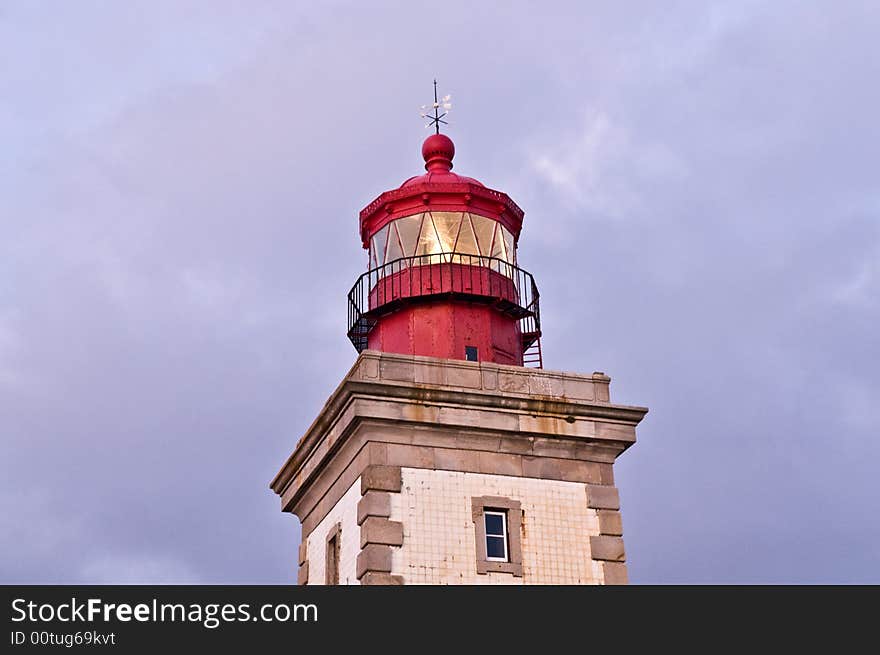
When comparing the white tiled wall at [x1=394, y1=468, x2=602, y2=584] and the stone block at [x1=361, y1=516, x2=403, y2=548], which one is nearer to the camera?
the stone block at [x1=361, y1=516, x2=403, y2=548]

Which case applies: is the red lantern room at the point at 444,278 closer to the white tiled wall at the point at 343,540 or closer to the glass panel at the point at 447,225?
the glass panel at the point at 447,225

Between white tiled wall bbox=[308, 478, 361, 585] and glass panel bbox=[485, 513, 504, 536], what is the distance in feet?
5.70

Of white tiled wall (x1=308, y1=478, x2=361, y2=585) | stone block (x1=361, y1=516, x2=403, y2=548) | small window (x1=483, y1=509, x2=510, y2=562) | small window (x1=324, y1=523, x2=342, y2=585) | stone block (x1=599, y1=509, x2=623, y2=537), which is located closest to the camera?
stone block (x1=361, y1=516, x2=403, y2=548)

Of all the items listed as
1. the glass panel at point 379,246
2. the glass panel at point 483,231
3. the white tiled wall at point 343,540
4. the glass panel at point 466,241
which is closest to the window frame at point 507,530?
the white tiled wall at point 343,540

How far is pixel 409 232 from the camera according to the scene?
2380 cm

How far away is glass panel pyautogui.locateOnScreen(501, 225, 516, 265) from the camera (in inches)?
948

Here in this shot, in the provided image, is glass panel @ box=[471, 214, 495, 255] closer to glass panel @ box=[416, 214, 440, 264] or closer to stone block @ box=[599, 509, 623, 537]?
glass panel @ box=[416, 214, 440, 264]

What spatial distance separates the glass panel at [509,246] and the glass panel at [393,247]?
1.65 metres

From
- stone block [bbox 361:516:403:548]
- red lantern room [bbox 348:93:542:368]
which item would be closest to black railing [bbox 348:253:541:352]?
red lantern room [bbox 348:93:542:368]

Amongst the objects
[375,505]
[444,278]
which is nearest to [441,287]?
[444,278]

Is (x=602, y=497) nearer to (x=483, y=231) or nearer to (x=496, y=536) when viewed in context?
(x=496, y=536)

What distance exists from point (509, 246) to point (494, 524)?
512 cm

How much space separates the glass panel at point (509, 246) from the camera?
24078mm
